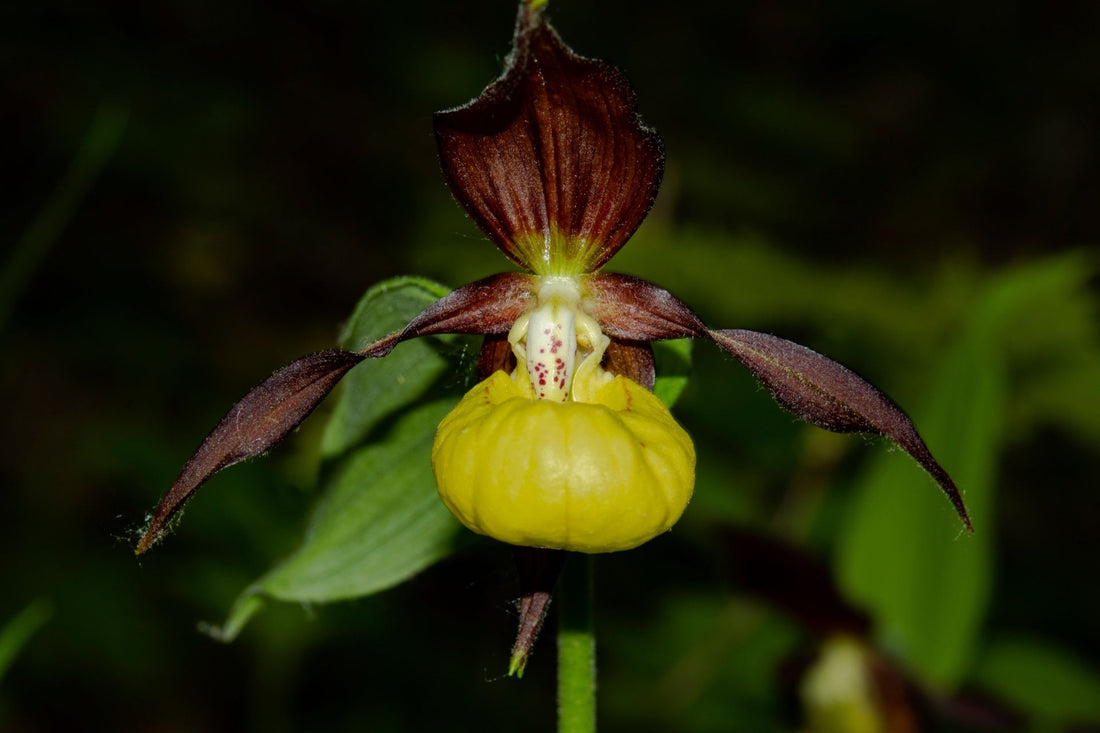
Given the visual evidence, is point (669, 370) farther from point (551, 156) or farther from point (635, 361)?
point (551, 156)

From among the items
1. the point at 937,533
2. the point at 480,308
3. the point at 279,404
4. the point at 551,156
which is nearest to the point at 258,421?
the point at 279,404

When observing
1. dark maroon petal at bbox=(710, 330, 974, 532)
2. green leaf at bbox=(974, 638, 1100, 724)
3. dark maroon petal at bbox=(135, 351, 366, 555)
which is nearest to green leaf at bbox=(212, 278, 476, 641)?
dark maroon petal at bbox=(135, 351, 366, 555)

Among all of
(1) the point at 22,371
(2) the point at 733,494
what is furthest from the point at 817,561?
(1) the point at 22,371

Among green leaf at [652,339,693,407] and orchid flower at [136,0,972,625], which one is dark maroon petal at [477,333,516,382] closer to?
orchid flower at [136,0,972,625]

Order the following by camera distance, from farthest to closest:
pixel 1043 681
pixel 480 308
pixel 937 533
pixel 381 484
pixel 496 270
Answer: pixel 496 270 < pixel 1043 681 < pixel 937 533 < pixel 381 484 < pixel 480 308

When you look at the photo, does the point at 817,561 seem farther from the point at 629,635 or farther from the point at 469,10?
the point at 469,10
